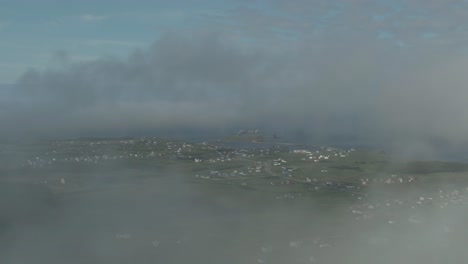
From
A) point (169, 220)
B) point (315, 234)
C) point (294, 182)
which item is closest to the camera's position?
point (315, 234)

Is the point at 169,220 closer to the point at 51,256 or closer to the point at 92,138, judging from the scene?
the point at 51,256

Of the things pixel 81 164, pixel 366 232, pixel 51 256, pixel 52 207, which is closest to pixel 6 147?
pixel 81 164

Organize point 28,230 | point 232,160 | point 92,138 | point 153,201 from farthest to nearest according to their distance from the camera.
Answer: point 92,138, point 232,160, point 153,201, point 28,230

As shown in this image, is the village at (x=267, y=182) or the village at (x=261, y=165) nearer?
the village at (x=267, y=182)

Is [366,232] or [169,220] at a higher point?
[366,232]

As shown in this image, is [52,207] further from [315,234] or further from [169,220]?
[315,234]

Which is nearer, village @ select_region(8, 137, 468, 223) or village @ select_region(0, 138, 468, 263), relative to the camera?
village @ select_region(0, 138, 468, 263)

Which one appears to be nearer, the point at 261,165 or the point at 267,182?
the point at 267,182

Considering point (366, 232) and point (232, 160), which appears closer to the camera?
point (366, 232)

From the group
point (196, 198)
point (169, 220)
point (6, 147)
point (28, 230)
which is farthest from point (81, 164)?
point (28, 230)
